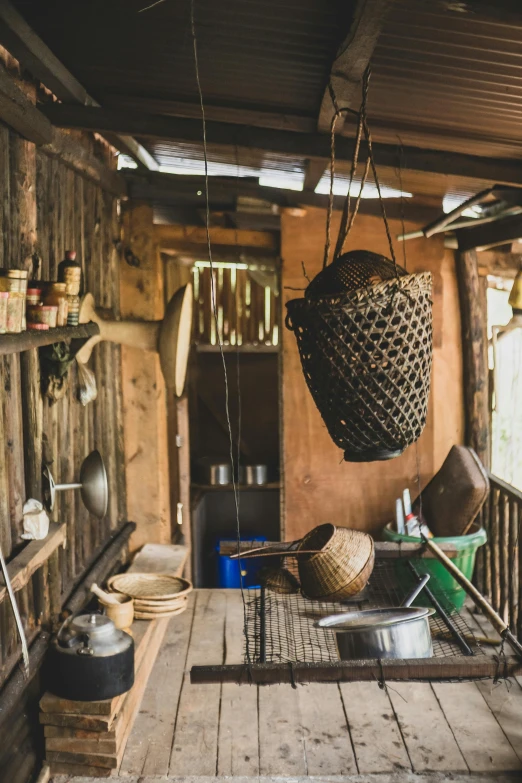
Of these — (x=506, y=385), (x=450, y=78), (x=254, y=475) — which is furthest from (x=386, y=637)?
(x=506, y=385)

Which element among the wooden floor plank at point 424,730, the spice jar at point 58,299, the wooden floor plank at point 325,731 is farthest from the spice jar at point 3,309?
the wooden floor plank at point 424,730

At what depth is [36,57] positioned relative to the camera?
3.40 m

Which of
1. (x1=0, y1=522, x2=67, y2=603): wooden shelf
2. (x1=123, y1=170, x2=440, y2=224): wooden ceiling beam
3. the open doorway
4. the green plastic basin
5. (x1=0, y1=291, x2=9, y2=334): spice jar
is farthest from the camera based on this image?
the open doorway

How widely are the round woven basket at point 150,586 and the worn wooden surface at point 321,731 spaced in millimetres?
464

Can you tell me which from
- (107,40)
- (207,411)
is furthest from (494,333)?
(107,40)

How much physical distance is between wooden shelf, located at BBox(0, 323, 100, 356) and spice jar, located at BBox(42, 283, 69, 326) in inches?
1.7

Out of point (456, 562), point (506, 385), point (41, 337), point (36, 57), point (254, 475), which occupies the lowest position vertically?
point (456, 562)

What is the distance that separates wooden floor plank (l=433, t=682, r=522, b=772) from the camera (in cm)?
404

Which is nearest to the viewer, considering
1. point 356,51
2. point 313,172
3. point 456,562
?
point 356,51

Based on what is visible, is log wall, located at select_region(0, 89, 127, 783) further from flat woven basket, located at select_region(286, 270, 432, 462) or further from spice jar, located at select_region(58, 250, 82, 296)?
flat woven basket, located at select_region(286, 270, 432, 462)

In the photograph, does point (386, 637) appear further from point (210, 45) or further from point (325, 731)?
point (210, 45)

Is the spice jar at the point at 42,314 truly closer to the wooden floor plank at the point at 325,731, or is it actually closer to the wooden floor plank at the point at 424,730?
the wooden floor plank at the point at 325,731

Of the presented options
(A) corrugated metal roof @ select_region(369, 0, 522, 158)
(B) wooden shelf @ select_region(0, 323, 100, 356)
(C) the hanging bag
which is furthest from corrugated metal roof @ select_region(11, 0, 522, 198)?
(B) wooden shelf @ select_region(0, 323, 100, 356)

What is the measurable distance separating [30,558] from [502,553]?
389cm
